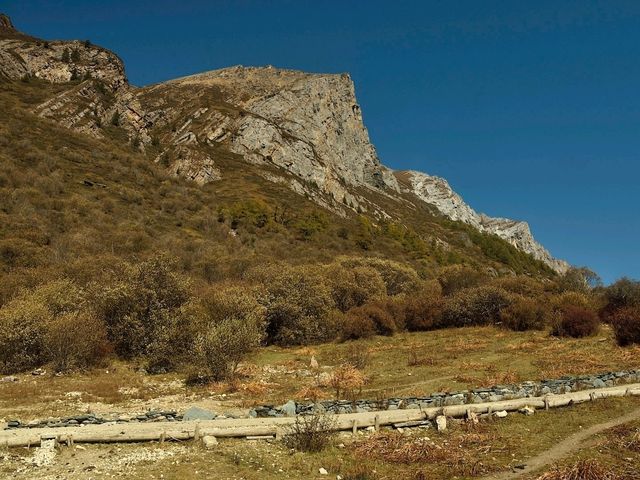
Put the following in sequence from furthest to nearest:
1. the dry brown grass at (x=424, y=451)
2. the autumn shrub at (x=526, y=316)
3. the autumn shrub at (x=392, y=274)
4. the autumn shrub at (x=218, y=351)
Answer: the autumn shrub at (x=392, y=274) → the autumn shrub at (x=526, y=316) → the autumn shrub at (x=218, y=351) → the dry brown grass at (x=424, y=451)

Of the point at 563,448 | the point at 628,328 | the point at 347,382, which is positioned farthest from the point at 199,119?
the point at 563,448

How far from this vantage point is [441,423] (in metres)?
17.8

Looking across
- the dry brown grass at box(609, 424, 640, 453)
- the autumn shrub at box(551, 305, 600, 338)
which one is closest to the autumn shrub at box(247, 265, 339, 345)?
the autumn shrub at box(551, 305, 600, 338)

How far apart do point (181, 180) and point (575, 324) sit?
8945 cm

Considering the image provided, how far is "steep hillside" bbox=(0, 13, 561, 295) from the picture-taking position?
217 ft

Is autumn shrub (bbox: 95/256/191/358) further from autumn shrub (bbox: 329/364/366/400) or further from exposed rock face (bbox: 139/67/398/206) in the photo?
exposed rock face (bbox: 139/67/398/206)

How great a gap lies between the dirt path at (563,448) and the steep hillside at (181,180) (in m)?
40.5

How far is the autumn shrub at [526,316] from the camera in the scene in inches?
1805

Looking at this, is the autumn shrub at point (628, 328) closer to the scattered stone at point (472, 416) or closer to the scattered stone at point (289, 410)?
the scattered stone at point (472, 416)

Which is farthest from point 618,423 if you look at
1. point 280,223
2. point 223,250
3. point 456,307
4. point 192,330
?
point 280,223

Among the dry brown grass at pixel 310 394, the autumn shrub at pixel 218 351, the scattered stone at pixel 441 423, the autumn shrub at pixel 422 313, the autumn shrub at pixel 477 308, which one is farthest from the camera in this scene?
the autumn shrub at pixel 422 313

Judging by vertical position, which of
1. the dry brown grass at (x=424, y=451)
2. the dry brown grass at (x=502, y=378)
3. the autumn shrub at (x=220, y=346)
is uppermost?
the autumn shrub at (x=220, y=346)

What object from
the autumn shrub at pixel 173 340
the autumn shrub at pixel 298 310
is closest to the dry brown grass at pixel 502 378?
the autumn shrub at pixel 173 340

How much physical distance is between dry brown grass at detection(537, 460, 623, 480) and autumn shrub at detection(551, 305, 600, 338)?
31060mm
